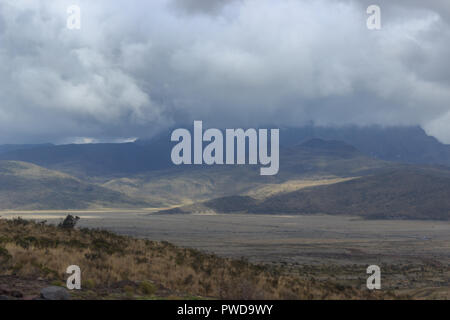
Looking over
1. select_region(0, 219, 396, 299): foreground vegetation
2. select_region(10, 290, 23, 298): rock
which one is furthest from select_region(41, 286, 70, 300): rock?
select_region(0, 219, 396, 299): foreground vegetation

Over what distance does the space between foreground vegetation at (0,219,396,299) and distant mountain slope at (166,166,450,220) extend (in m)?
137

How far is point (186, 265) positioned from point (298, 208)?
523 feet

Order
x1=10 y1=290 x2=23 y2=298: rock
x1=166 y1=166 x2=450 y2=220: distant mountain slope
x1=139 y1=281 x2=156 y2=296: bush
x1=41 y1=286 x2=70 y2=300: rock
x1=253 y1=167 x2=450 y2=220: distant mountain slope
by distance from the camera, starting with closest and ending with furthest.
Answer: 1. x1=41 y1=286 x2=70 y2=300: rock
2. x1=10 y1=290 x2=23 y2=298: rock
3. x1=139 y1=281 x2=156 y2=296: bush
4. x1=253 y1=167 x2=450 y2=220: distant mountain slope
5. x1=166 y1=166 x2=450 y2=220: distant mountain slope

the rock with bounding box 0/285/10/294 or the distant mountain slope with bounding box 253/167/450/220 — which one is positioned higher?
the distant mountain slope with bounding box 253/167/450/220

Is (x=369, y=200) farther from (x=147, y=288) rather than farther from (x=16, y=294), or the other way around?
(x=16, y=294)

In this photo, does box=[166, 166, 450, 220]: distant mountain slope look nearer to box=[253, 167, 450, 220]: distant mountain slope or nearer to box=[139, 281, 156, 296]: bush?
box=[253, 167, 450, 220]: distant mountain slope

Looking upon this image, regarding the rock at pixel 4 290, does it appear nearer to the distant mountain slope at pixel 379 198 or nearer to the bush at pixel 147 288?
the bush at pixel 147 288

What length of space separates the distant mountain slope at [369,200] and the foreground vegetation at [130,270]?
137 meters

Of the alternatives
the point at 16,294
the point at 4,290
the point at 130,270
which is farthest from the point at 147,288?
the point at 4,290

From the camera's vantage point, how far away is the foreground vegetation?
1627 centimetres

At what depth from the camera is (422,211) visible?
15200cm

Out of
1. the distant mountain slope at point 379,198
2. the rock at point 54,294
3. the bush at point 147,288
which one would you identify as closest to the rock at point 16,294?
the rock at point 54,294

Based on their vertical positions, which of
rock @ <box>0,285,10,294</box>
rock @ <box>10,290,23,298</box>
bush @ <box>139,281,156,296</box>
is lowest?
bush @ <box>139,281,156,296</box>
